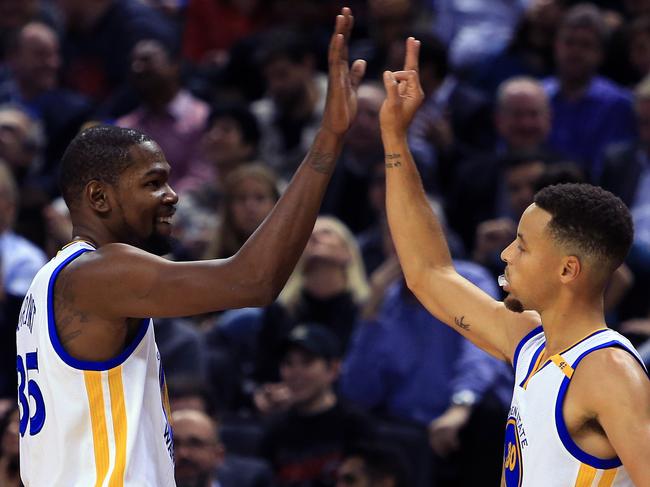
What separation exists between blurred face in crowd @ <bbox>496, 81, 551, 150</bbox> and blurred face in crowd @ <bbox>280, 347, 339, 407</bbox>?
223 centimetres

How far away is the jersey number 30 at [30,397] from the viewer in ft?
13.0

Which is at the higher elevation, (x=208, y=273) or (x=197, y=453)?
(x=208, y=273)

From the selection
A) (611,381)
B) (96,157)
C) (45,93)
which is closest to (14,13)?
(45,93)

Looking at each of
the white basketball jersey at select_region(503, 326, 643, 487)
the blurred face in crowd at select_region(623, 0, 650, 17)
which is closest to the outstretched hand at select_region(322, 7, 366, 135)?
the white basketball jersey at select_region(503, 326, 643, 487)

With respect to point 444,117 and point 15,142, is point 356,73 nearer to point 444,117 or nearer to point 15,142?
point 444,117

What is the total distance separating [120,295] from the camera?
12.5ft

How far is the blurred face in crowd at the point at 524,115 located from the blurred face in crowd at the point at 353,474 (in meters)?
2.71

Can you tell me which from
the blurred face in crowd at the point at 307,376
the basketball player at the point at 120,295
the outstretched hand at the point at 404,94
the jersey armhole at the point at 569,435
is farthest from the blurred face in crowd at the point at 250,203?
the jersey armhole at the point at 569,435

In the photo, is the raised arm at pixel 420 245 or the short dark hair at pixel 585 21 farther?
the short dark hair at pixel 585 21

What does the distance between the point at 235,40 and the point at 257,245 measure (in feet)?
23.7

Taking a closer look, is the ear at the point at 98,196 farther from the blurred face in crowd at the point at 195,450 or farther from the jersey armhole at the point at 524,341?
the blurred face in crowd at the point at 195,450

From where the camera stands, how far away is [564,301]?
3.90 m

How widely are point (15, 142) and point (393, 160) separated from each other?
5.24m

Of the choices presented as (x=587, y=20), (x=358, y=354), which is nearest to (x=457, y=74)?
(x=587, y=20)
